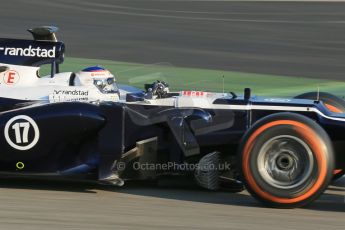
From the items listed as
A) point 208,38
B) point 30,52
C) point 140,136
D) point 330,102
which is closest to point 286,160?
point 140,136

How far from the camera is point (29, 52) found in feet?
25.8

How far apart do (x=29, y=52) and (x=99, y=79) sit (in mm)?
722

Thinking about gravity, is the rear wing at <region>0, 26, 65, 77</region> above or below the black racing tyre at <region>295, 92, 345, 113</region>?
above

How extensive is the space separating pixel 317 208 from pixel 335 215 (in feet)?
0.73

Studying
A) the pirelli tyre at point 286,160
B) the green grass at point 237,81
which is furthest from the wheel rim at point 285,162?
the green grass at point 237,81

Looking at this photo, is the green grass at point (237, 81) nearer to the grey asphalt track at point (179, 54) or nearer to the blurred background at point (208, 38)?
the blurred background at point (208, 38)

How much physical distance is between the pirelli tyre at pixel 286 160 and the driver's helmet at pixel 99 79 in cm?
159

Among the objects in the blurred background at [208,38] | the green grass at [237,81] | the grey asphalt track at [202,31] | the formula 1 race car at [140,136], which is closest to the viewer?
the formula 1 race car at [140,136]

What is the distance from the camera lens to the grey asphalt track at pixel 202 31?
52.2ft

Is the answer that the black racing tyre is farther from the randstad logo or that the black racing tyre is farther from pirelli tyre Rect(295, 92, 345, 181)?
the randstad logo

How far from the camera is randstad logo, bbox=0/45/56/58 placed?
25.7ft

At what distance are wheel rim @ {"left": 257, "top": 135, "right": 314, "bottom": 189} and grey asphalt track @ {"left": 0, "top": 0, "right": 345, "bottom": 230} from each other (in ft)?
0.77

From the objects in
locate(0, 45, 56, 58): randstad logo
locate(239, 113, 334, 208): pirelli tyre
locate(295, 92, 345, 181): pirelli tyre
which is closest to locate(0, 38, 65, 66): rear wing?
locate(0, 45, 56, 58): randstad logo

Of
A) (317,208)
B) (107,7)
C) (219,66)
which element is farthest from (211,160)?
(107,7)
